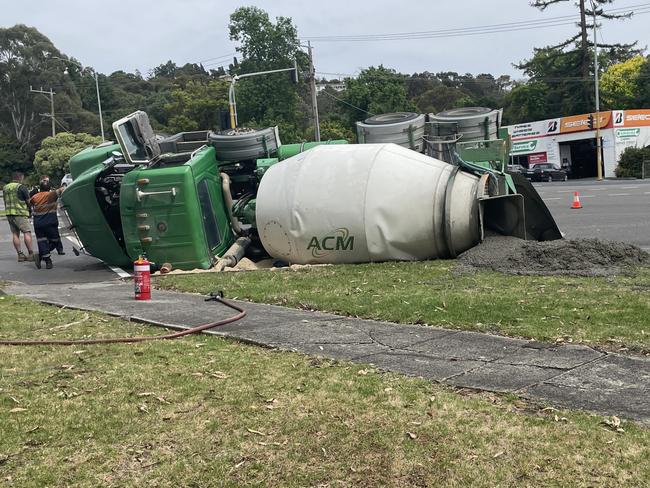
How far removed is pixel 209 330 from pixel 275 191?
5.67 m

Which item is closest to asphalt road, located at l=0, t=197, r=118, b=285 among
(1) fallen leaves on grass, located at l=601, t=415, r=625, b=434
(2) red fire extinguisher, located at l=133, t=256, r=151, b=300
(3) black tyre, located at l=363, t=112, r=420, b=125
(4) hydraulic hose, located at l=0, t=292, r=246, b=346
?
(2) red fire extinguisher, located at l=133, t=256, r=151, b=300

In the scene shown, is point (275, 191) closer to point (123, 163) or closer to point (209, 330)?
point (123, 163)

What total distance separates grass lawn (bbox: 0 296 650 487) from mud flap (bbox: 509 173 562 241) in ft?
27.8

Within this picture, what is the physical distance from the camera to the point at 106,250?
45.2 ft

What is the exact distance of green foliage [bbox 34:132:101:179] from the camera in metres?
64.4

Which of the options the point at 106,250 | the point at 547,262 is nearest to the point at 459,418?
the point at 547,262

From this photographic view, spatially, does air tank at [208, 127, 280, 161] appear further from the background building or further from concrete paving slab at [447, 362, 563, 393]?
the background building

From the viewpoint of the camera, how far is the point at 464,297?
8.46m

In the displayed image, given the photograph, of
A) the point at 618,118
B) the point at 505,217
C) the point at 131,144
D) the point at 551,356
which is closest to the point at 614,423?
the point at 551,356

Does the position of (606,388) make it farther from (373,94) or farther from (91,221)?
(373,94)

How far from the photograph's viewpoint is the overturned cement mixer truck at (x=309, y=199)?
38.5ft

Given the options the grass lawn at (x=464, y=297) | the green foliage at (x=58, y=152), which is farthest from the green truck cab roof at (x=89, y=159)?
the green foliage at (x=58, y=152)

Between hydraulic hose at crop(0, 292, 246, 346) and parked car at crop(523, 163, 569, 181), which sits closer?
hydraulic hose at crop(0, 292, 246, 346)

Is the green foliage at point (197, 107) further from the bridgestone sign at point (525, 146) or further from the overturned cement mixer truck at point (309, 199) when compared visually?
the overturned cement mixer truck at point (309, 199)
